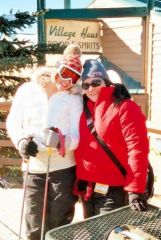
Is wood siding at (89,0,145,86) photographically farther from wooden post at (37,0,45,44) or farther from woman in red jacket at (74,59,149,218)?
woman in red jacket at (74,59,149,218)

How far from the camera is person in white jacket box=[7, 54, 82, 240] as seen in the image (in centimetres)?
295

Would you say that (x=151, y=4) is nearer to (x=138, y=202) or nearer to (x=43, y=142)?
(x=43, y=142)

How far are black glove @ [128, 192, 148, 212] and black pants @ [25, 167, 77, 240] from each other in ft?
2.39

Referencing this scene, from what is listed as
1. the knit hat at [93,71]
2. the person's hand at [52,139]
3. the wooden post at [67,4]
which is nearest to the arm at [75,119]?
the person's hand at [52,139]

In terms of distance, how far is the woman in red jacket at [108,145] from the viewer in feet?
8.41

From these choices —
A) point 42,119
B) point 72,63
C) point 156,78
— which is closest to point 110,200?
point 42,119

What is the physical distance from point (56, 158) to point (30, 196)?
1.24 ft

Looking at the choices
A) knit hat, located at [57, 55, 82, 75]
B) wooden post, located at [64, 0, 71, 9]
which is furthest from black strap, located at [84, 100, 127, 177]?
wooden post, located at [64, 0, 71, 9]

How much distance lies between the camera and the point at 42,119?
9.89ft

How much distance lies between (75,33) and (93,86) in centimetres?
676

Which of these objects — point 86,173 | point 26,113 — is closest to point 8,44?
point 26,113

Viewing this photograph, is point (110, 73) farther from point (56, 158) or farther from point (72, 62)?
point (56, 158)

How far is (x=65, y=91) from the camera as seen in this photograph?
9.77 feet

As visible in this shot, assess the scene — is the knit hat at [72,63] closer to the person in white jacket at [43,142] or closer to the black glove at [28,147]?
the person in white jacket at [43,142]
